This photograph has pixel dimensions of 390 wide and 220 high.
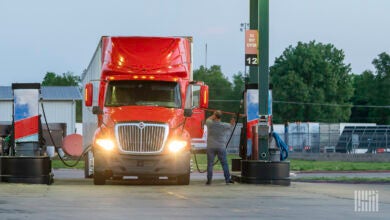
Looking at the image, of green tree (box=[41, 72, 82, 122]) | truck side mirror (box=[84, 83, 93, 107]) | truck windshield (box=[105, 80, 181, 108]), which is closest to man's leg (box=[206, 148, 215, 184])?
truck windshield (box=[105, 80, 181, 108])

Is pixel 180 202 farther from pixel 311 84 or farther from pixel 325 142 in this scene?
pixel 311 84

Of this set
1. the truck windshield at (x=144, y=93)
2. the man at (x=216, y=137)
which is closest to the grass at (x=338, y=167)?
the man at (x=216, y=137)

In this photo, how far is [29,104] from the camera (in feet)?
74.7

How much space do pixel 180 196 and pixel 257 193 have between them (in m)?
2.04

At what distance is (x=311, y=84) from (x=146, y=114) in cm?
10291

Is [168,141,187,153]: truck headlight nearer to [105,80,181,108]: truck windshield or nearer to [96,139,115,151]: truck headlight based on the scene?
[105,80,181,108]: truck windshield

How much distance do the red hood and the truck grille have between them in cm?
16

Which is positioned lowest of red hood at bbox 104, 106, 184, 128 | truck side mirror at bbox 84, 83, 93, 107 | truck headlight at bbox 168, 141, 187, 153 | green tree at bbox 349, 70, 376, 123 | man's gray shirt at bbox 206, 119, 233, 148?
truck headlight at bbox 168, 141, 187, 153

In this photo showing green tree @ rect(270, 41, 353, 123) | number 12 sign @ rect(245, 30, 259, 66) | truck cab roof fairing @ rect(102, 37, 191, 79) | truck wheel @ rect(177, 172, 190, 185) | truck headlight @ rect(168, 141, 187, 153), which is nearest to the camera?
truck headlight @ rect(168, 141, 187, 153)

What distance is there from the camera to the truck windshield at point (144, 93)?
2328cm

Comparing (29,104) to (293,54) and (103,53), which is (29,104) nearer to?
(103,53)

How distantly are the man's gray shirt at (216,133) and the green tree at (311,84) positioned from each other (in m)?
98.4

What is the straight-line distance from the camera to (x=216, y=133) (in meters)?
23.5

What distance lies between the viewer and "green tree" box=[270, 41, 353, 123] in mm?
122000
